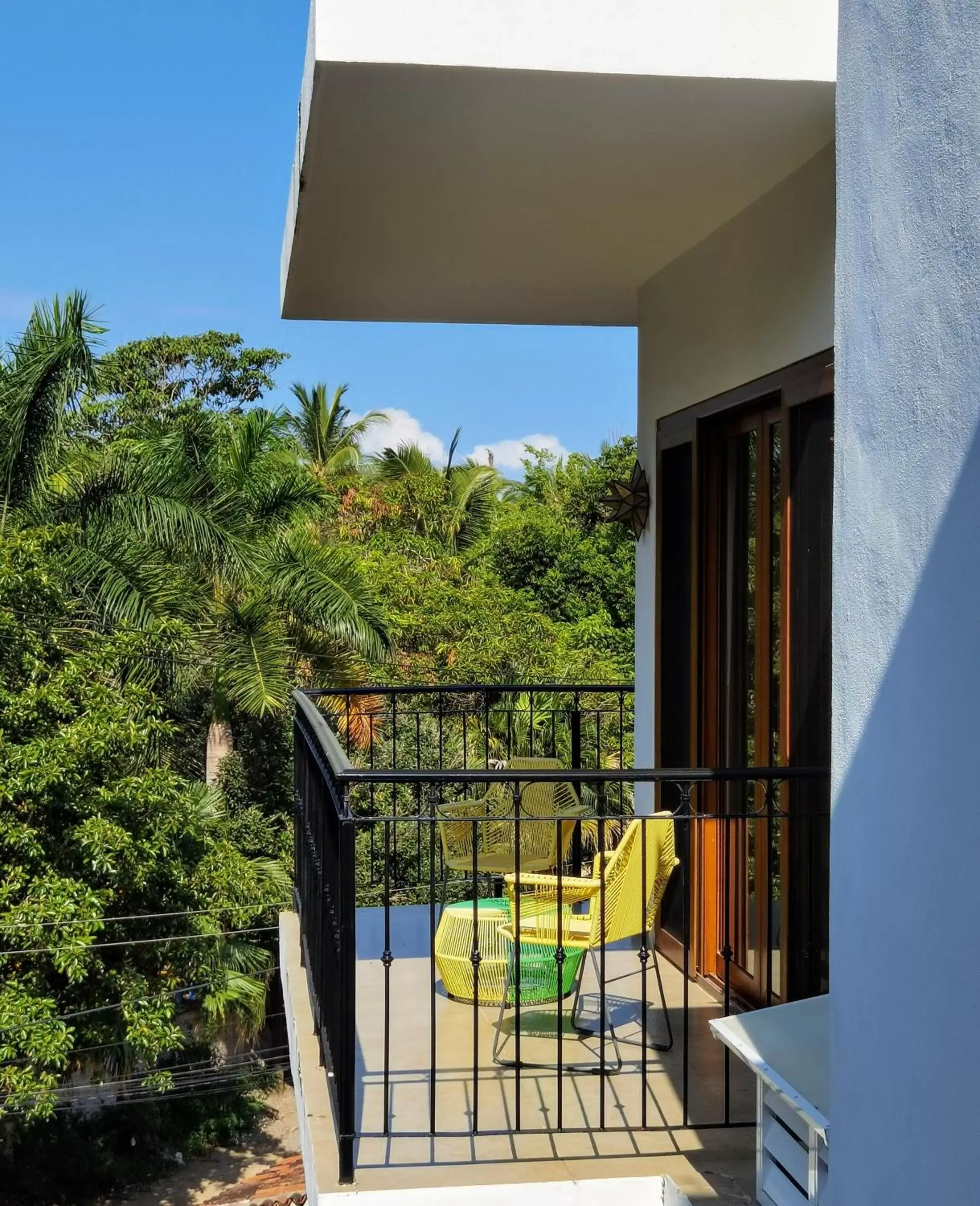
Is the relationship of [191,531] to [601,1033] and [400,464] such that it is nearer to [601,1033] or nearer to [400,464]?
[400,464]

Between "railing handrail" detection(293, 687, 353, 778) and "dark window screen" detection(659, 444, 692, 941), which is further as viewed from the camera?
"dark window screen" detection(659, 444, 692, 941)

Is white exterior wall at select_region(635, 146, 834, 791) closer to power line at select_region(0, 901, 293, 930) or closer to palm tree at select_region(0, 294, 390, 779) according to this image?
power line at select_region(0, 901, 293, 930)

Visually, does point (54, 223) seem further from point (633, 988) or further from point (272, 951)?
point (633, 988)

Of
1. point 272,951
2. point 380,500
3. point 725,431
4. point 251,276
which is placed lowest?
point 272,951

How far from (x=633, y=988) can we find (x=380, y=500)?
2160 cm

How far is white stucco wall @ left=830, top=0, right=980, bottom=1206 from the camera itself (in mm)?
1997

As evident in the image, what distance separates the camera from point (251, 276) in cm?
4272

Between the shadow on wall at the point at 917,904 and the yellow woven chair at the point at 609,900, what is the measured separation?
50.9 inches

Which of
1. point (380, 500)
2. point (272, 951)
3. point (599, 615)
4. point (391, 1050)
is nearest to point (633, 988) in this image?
point (391, 1050)

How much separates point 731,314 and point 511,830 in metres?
2.69

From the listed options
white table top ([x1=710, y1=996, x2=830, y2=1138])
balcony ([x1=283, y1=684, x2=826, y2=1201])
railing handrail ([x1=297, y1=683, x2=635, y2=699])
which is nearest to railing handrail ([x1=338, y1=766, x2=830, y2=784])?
balcony ([x1=283, y1=684, x2=826, y2=1201])

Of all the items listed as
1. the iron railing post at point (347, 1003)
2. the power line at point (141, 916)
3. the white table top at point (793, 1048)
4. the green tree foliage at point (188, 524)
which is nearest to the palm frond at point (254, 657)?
the green tree foliage at point (188, 524)

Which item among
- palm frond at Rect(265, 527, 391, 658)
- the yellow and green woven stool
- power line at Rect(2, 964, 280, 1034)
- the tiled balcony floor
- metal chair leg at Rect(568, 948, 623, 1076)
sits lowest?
power line at Rect(2, 964, 280, 1034)

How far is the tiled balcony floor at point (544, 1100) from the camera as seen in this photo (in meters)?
3.26
